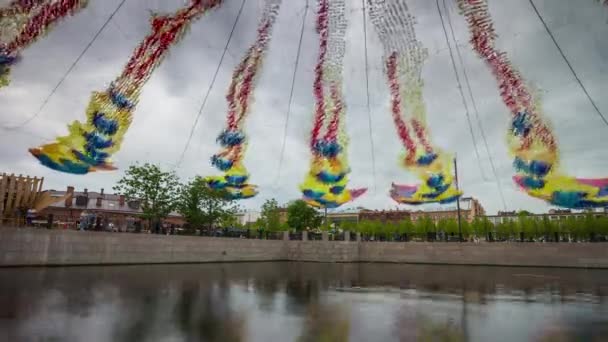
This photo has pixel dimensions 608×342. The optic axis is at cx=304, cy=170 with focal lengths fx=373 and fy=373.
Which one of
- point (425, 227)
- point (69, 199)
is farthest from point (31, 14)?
point (425, 227)

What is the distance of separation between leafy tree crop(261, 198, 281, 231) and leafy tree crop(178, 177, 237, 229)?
27.4 meters

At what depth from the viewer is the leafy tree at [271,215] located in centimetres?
7319

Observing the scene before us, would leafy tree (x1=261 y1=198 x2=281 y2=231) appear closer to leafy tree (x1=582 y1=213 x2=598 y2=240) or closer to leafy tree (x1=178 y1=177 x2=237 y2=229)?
leafy tree (x1=178 y1=177 x2=237 y2=229)

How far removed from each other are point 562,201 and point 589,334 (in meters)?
14.5

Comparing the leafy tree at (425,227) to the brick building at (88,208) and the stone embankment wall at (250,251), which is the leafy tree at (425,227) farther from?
the brick building at (88,208)

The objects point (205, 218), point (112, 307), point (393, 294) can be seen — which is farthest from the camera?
point (205, 218)

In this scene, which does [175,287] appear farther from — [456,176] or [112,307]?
[456,176]

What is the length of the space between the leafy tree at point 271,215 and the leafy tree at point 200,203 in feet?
89.8

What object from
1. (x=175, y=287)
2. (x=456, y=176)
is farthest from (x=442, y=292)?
(x=456, y=176)

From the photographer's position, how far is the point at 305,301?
1118cm

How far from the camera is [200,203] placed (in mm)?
44344

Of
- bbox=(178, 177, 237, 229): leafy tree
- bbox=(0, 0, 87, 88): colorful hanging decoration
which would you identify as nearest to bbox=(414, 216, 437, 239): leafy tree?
bbox=(178, 177, 237, 229): leafy tree

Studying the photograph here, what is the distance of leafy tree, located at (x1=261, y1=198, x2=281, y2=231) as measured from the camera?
73188 mm

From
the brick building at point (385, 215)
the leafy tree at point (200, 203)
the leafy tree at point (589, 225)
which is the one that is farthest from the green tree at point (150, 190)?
the brick building at point (385, 215)
